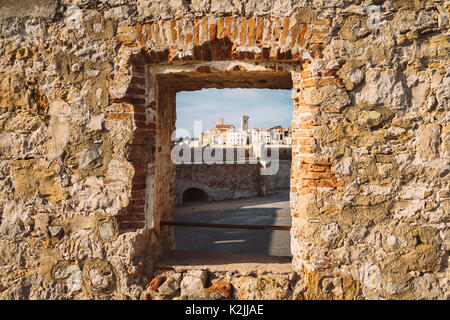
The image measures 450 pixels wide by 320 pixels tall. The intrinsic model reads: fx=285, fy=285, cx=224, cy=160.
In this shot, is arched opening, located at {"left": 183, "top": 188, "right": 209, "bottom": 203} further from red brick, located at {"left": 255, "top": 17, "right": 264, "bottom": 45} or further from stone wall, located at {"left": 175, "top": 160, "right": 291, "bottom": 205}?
red brick, located at {"left": 255, "top": 17, "right": 264, "bottom": 45}

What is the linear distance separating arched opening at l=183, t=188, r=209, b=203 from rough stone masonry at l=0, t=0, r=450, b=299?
12331mm

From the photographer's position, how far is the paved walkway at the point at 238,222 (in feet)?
23.0

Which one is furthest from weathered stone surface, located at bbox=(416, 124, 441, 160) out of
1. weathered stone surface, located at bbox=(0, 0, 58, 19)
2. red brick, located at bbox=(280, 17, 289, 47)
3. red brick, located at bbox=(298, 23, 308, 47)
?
weathered stone surface, located at bbox=(0, 0, 58, 19)

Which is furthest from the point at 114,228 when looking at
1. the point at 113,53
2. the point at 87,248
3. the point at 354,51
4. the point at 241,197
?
the point at 241,197

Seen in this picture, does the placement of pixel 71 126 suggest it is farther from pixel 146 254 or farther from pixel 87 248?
pixel 146 254

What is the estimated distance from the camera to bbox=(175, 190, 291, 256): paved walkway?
23.0ft

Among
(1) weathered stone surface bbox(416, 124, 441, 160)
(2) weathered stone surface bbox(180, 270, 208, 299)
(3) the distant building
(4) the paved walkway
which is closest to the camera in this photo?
(1) weathered stone surface bbox(416, 124, 441, 160)

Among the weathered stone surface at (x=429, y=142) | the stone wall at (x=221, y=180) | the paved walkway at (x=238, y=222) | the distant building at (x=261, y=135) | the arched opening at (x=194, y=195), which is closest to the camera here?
the weathered stone surface at (x=429, y=142)

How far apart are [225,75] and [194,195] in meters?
13.2

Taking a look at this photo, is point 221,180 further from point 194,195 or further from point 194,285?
point 194,285

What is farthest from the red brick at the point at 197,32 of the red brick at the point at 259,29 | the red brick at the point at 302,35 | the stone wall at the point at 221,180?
the stone wall at the point at 221,180

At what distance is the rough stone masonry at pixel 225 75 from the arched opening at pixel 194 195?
40.5 feet

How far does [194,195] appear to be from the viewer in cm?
1537

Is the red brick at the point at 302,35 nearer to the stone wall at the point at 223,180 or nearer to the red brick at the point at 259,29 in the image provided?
the red brick at the point at 259,29
